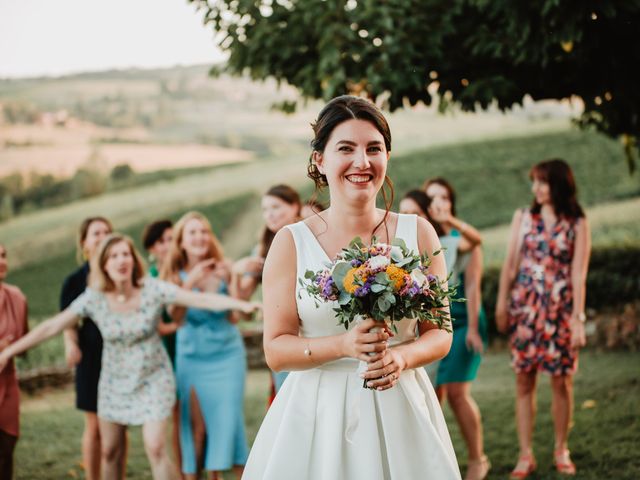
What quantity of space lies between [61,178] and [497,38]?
802 cm

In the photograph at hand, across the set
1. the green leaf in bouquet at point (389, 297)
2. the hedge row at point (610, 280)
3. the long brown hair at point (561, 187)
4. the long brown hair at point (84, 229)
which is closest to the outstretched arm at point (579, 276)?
the long brown hair at point (561, 187)

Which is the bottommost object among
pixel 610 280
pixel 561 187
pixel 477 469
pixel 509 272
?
pixel 477 469

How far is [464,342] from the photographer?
6.49m

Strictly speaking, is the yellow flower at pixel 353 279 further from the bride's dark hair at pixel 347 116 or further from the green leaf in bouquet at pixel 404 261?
the bride's dark hair at pixel 347 116

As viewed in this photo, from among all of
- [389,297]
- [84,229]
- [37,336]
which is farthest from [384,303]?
[84,229]

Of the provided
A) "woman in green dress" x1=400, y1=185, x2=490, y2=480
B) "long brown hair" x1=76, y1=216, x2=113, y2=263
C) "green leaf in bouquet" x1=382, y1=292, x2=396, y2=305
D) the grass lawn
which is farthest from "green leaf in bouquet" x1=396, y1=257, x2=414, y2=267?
"long brown hair" x1=76, y1=216, x2=113, y2=263

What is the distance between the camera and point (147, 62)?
43.9ft

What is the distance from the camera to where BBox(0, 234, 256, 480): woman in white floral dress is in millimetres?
5770

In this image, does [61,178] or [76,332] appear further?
[61,178]

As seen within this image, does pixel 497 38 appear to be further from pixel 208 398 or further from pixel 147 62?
pixel 147 62

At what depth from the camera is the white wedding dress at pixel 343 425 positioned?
3129 mm

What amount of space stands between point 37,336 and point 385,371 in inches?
133

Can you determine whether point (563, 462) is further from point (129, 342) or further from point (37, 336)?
point (37, 336)

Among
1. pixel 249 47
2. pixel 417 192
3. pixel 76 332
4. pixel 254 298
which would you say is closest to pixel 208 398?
pixel 76 332
